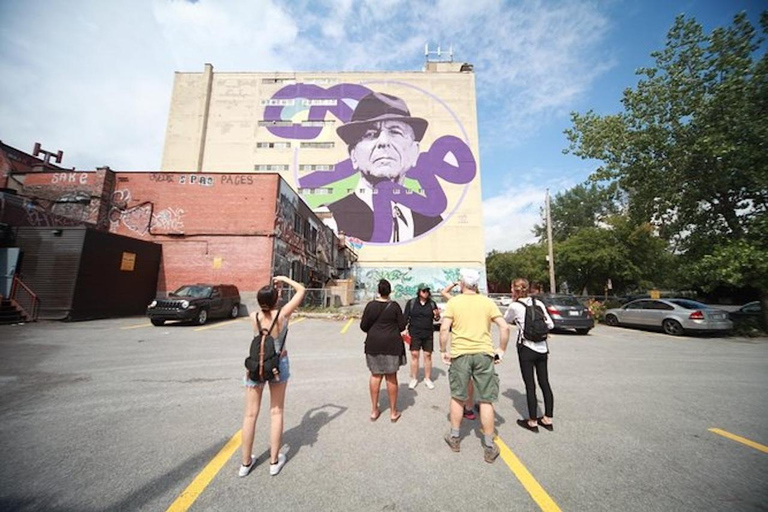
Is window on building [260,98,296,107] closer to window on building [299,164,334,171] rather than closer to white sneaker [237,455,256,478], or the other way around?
window on building [299,164,334,171]

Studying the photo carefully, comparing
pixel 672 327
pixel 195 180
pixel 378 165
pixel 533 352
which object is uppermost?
pixel 378 165

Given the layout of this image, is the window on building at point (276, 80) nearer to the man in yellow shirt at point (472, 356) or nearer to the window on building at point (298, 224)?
the window on building at point (298, 224)

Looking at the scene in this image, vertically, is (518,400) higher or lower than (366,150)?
lower

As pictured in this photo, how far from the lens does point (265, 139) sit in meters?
Answer: 41.7

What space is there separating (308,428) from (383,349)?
52.1 inches

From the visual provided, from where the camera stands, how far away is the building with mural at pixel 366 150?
39.1 meters

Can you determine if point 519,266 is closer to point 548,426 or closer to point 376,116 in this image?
point 376,116

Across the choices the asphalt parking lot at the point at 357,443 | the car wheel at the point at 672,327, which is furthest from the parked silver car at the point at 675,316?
the asphalt parking lot at the point at 357,443

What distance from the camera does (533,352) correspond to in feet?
12.9

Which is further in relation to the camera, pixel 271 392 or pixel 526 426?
pixel 526 426

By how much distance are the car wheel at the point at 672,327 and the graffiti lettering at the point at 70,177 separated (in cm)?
3156

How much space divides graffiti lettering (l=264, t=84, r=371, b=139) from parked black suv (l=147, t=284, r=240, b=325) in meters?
32.8

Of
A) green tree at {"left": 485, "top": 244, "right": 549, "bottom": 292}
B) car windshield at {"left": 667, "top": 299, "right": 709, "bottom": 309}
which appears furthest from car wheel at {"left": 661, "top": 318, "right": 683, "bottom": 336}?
green tree at {"left": 485, "top": 244, "right": 549, "bottom": 292}

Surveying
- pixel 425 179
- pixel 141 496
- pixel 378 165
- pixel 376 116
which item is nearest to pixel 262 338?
pixel 141 496
